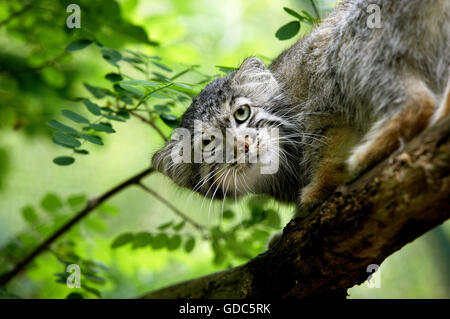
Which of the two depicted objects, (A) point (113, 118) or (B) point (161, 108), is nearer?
(A) point (113, 118)

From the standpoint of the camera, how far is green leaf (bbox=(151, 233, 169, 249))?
2.72m

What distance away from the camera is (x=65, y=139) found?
7.32 feet

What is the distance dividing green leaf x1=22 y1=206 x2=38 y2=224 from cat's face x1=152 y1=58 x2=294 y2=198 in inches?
42.0

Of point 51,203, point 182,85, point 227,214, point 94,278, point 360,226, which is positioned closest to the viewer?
point 360,226

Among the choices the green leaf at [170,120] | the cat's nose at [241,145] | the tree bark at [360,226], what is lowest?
the tree bark at [360,226]

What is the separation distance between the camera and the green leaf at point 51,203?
3051mm

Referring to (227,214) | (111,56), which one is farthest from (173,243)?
(111,56)

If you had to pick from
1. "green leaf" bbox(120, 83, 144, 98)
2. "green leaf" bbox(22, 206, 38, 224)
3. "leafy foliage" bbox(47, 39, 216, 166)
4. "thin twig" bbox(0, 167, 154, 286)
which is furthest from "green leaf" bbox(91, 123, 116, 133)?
"green leaf" bbox(22, 206, 38, 224)

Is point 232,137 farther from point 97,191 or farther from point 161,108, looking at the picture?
point 97,191

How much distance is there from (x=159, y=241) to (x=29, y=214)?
0.98 metres

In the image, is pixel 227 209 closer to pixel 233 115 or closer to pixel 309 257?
pixel 233 115

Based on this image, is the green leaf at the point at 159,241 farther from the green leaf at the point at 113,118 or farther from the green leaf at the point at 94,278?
the green leaf at the point at 113,118

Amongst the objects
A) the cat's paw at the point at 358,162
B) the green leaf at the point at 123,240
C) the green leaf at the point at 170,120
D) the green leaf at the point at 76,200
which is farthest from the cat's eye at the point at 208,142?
the green leaf at the point at 76,200
